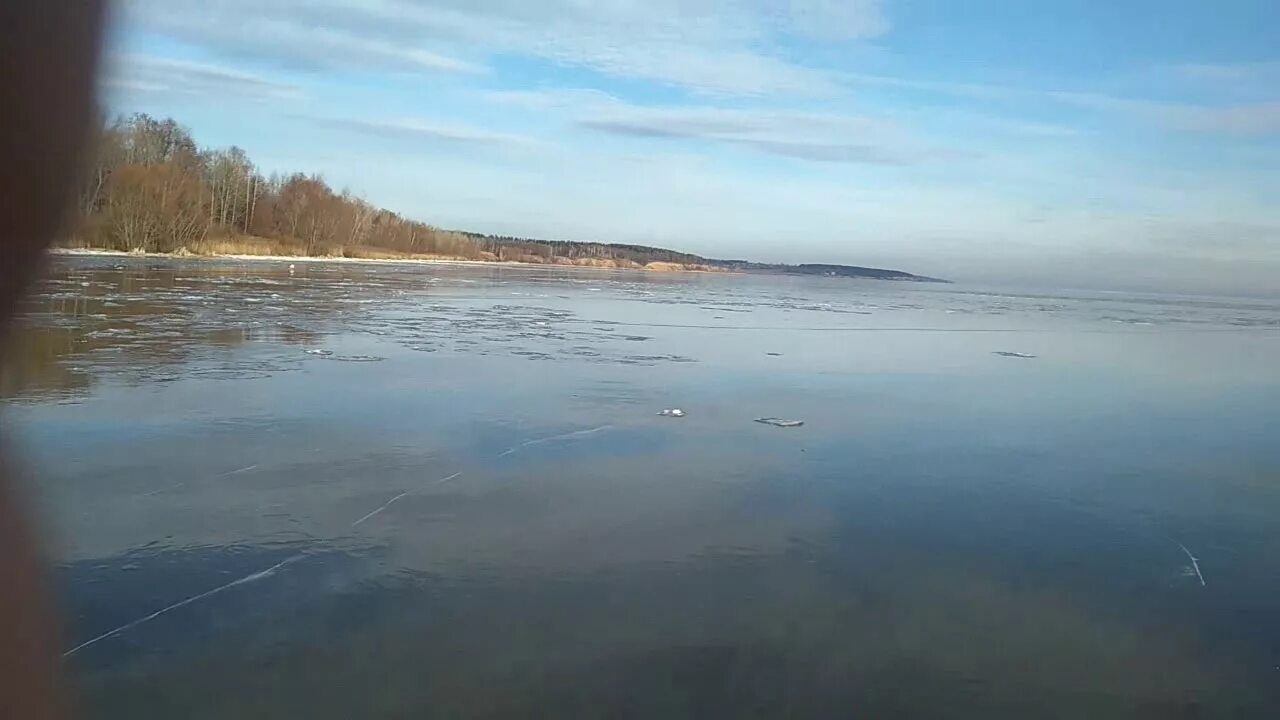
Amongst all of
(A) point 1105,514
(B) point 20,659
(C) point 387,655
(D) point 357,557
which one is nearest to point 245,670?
(C) point 387,655

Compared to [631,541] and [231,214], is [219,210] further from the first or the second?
[631,541]

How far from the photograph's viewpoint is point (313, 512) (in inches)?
173

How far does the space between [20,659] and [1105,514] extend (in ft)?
17.2

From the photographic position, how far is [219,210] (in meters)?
45.4

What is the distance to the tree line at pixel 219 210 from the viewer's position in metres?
1.58

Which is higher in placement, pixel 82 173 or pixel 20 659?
pixel 82 173

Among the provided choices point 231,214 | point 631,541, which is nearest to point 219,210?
point 231,214

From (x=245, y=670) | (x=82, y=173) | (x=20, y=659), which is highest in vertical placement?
(x=82, y=173)

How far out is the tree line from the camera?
158 cm

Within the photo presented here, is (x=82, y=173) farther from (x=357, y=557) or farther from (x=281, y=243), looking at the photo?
(x=281, y=243)

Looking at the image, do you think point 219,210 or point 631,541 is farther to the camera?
point 219,210

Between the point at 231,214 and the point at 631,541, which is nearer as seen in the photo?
the point at 631,541

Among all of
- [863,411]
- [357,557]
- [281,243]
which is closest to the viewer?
[357,557]

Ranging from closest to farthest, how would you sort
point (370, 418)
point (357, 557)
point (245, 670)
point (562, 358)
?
point (245, 670), point (357, 557), point (370, 418), point (562, 358)
